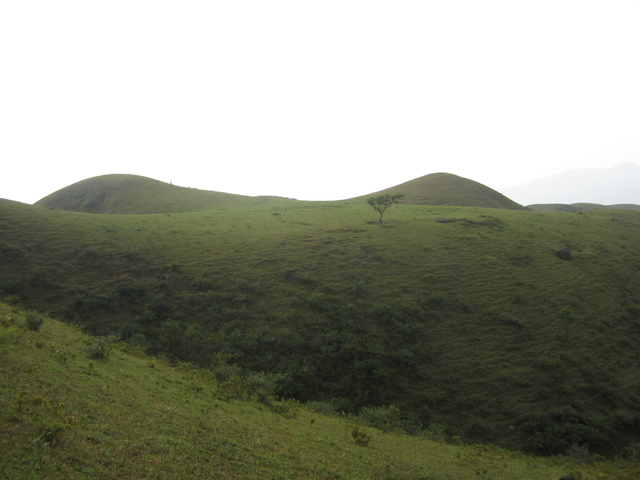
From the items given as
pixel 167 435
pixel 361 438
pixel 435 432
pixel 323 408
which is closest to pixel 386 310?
pixel 435 432

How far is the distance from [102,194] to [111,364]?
67.6m

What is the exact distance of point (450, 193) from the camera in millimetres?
63406

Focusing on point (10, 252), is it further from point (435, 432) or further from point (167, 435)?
point (435, 432)

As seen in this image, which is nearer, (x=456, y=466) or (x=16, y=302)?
(x=456, y=466)

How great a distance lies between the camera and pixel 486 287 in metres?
23.4

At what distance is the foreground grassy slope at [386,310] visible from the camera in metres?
15.0

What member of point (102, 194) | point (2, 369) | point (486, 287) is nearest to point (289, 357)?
point (2, 369)

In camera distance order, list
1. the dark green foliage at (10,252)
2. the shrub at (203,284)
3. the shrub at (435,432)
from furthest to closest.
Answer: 1. the shrub at (203,284)
2. the dark green foliage at (10,252)
3. the shrub at (435,432)

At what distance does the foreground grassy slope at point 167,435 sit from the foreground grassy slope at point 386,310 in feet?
11.6

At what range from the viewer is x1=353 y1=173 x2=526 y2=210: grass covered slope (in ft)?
197

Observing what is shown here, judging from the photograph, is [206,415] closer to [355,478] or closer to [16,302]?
[355,478]

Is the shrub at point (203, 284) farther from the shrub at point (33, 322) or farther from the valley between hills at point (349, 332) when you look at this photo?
the shrub at point (33, 322)

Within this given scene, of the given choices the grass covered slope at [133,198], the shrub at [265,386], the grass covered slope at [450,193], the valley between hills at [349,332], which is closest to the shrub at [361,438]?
the valley between hills at [349,332]

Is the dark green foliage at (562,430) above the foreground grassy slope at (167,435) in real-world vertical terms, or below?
below
